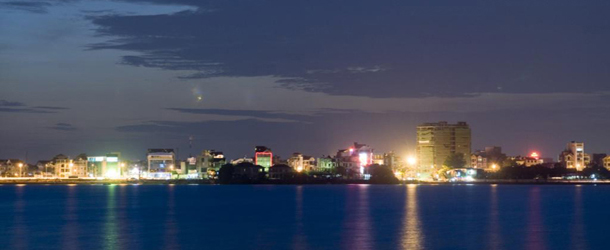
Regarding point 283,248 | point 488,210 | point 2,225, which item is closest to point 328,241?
point 283,248

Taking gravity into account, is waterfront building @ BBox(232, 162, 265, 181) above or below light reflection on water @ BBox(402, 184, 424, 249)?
above

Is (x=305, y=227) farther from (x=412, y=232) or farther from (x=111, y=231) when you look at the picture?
(x=111, y=231)

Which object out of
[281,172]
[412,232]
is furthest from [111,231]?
[281,172]

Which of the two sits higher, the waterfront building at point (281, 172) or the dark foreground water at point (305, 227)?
the waterfront building at point (281, 172)

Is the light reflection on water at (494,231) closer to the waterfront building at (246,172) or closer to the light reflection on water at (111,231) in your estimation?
the light reflection on water at (111,231)

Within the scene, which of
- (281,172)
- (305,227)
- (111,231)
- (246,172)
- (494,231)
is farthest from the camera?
(281,172)

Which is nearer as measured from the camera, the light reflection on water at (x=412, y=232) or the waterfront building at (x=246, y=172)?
the light reflection on water at (x=412, y=232)

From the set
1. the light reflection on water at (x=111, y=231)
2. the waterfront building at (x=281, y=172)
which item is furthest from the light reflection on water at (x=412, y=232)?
the waterfront building at (x=281, y=172)

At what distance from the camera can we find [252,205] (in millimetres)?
99000

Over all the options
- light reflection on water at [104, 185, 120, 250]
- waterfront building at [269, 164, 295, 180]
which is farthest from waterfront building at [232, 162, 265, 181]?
light reflection on water at [104, 185, 120, 250]

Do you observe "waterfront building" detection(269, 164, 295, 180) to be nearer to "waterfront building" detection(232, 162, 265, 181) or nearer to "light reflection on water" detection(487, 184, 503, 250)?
"waterfront building" detection(232, 162, 265, 181)

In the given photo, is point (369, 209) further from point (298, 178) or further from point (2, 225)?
point (298, 178)

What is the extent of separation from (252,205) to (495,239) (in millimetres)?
44998

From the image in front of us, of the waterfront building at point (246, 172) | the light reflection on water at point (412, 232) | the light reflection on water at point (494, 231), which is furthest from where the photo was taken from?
the waterfront building at point (246, 172)
